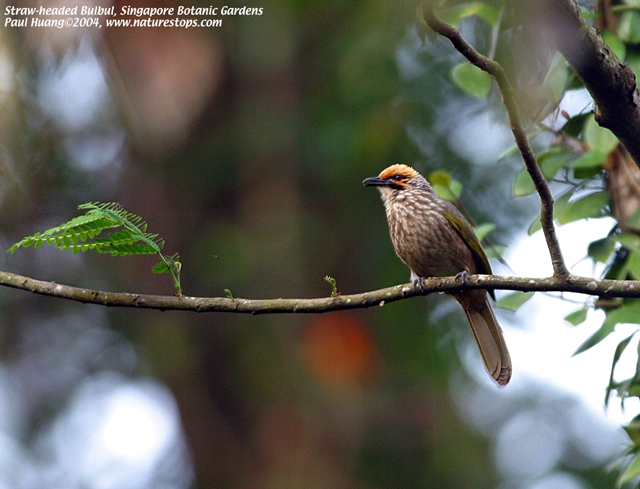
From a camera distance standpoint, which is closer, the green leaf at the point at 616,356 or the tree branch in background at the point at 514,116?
the tree branch in background at the point at 514,116

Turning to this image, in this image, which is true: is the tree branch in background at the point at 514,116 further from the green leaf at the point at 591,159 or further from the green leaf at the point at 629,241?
the green leaf at the point at 591,159

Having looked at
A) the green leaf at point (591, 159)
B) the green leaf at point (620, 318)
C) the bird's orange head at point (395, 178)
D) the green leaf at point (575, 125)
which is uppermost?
the bird's orange head at point (395, 178)

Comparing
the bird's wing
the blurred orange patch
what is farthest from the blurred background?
the bird's wing

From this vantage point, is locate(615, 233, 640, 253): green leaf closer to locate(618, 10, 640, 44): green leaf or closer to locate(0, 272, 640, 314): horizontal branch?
locate(0, 272, 640, 314): horizontal branch

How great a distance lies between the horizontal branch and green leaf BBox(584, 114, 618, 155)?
84 cm

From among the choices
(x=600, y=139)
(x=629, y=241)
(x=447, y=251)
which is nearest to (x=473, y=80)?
(x=600, y=139)

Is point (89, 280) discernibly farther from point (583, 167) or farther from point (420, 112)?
point (583, 167)

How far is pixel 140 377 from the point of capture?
9516mm

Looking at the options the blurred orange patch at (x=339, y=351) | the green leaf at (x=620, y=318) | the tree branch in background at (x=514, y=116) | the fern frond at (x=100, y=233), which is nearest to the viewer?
the tree branch in background at (x=514, y=116)

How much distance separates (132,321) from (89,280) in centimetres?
92

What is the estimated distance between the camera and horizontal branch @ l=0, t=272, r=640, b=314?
2.90 m

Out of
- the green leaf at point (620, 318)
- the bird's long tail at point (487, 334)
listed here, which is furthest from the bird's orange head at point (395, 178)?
the green leaf at point (620, 318)

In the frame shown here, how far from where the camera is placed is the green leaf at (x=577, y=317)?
366cm

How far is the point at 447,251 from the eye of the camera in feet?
15.9
